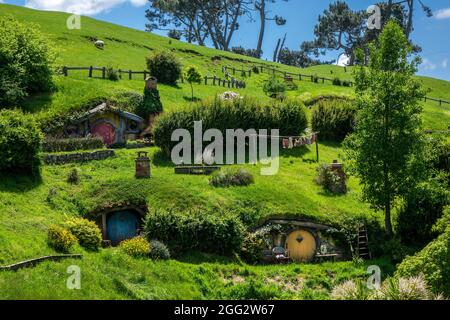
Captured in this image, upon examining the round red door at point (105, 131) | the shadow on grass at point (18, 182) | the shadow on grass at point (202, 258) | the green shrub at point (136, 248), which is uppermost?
the round red door at point (105, 131)

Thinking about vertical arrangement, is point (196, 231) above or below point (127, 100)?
below

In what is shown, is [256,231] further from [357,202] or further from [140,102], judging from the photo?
[140,102]

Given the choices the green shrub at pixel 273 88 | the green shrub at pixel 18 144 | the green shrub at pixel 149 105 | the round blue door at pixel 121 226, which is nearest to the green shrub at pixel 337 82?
the green shrub at pixel 273 88

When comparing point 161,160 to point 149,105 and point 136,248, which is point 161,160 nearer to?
point 149,105

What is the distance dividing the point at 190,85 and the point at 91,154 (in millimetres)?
27929

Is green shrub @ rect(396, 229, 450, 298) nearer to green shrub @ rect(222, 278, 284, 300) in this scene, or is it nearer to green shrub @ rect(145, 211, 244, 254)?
green shrub @ rect(222, 278, 284, 300)

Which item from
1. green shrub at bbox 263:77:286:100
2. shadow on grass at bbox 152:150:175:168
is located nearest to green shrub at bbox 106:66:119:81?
shadow on grass at bbox 152:150:175:168

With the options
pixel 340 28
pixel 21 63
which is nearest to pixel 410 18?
pixel 340 28

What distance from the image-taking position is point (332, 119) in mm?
51562

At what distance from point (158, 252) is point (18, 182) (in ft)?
31.7

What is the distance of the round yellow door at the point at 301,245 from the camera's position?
108 ft

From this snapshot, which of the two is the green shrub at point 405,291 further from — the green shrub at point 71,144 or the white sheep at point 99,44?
the white sheep at point 99,44

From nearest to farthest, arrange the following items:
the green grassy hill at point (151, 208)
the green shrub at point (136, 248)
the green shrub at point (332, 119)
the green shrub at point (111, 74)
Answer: the green grassy hill at point (151, 208) < the green shrub at point (136, 248) < the green shrub at point (332, 119) < the green shrub at point (111, 74)

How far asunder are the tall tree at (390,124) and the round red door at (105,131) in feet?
69.4
